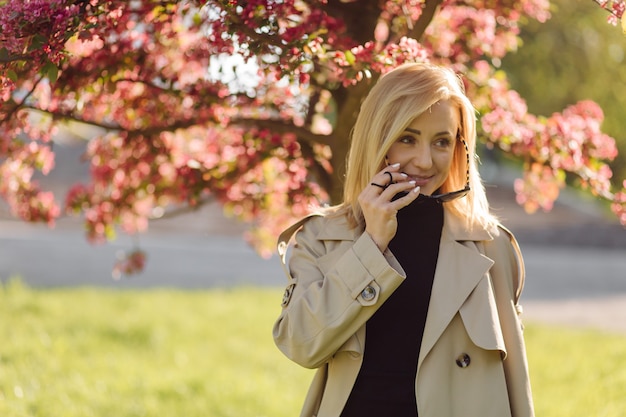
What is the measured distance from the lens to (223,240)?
555 inches

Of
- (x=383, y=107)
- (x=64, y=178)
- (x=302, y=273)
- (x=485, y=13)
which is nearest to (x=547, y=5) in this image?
(x=485, y=13)

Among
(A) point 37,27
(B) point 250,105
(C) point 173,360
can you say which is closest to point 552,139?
(B) point 250,105

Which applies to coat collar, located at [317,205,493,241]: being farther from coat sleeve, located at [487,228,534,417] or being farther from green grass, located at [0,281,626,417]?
green grass, located at [0,281,626,417]

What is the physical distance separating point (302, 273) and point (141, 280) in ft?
26.5

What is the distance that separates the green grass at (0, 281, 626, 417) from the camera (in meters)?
4.80

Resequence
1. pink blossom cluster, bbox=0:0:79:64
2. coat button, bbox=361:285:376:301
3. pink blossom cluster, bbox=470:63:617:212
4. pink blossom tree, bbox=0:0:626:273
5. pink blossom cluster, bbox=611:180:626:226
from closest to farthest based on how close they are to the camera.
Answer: coat button, bbox=361:285:376:301
pink blossom cluster, bbox=0:0:79:64
pink blossom tree, bbox=0:0:626:273
pink blossom cluster, bbox=611:180:626:226
pink blossom cluster, bbox=470:63:617:212

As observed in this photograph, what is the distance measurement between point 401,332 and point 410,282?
138 mm

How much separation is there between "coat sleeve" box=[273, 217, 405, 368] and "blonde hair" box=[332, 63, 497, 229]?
0.70ft

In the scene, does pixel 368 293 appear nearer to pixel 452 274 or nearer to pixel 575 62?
pixel 452 274

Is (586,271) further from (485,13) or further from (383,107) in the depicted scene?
(383,107)

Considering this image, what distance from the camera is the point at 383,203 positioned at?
2.13 m

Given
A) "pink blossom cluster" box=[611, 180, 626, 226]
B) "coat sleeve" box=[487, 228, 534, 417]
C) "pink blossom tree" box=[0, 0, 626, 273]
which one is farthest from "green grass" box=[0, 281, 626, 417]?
"coat sleeve" box=[487, 228, 534, 417]

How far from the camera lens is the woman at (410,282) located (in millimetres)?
2125

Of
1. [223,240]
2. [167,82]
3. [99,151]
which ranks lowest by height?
[223,240]
